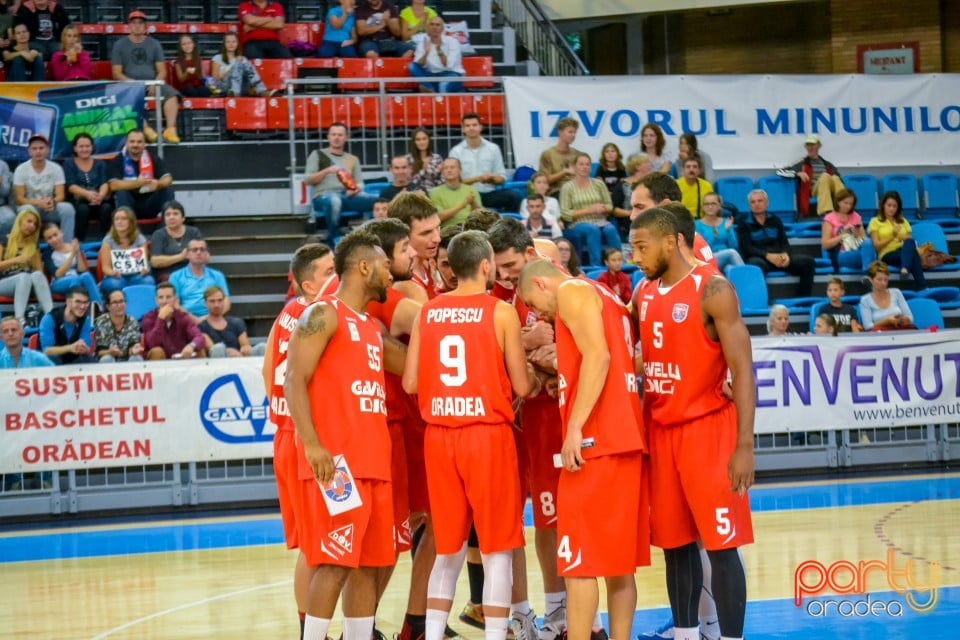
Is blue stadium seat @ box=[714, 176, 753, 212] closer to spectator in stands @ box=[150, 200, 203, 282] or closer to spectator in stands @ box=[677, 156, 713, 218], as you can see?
spectator in stands @ box=[677, 156, 713, 218]

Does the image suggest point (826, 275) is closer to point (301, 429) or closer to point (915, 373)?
point (915, 373)

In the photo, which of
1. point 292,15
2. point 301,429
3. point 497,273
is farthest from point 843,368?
point 292,15

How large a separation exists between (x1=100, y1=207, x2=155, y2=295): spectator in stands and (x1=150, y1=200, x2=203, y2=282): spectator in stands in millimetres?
196

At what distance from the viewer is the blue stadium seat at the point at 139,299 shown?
13430 mm

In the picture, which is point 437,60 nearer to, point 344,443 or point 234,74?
point 234,74

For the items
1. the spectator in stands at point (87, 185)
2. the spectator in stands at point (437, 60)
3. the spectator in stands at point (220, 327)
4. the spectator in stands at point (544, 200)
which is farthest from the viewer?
the spectator in stands at point (437, 60)

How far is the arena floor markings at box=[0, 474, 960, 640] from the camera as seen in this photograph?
24.6ft

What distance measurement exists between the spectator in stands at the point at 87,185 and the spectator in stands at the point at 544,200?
181 inches

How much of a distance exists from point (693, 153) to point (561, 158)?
5.14ft

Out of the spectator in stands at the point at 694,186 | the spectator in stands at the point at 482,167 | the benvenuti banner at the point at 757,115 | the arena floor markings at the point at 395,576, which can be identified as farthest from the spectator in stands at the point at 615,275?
the benvenuti banner at the point at 757,115

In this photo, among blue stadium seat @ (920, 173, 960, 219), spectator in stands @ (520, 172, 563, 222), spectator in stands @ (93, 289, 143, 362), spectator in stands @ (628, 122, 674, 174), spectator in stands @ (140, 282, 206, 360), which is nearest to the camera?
spectator in stands @ (93, 289, 143, 362)

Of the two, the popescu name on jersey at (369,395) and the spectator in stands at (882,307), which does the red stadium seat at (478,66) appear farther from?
the popescu name on jersey at (369,395)

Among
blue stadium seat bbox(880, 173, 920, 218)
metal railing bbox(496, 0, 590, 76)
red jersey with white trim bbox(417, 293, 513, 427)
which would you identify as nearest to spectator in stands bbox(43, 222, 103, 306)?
red jersey with white trim bbox(417, 293, 513, 427)

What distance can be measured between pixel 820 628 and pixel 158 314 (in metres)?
7.48
